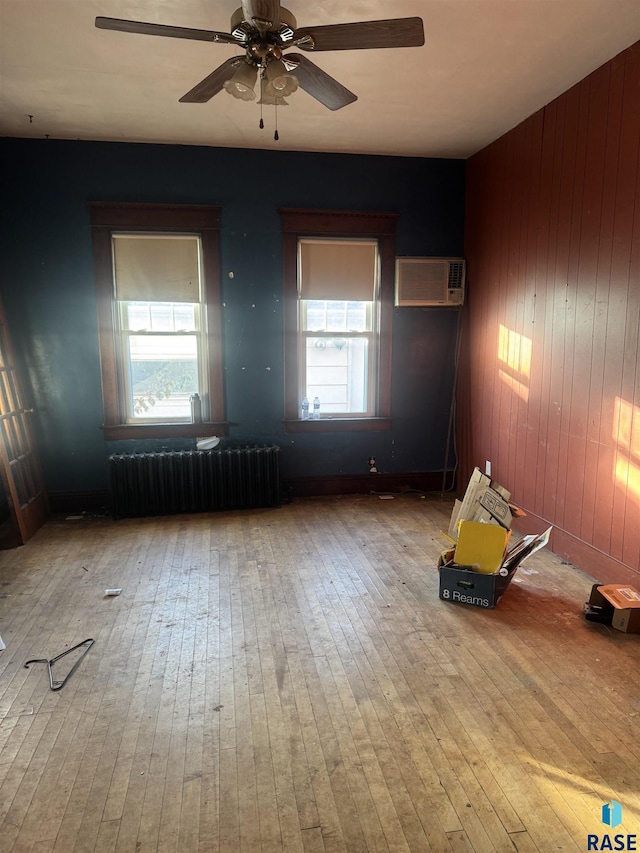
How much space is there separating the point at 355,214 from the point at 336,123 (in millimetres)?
867

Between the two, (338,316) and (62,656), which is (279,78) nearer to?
(338,316)

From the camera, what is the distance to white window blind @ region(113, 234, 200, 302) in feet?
15.3

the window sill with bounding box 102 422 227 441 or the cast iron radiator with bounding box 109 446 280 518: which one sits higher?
the window sill with bounding box 102 422 227 441

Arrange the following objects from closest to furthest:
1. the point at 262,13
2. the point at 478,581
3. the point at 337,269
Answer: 1. the point at 262,13
2. the point at 478,581
3. the point at 337,269

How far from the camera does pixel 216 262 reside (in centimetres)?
479

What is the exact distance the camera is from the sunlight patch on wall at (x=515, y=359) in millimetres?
4137

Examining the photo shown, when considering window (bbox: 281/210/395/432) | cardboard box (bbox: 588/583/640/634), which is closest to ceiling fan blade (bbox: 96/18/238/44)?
window (bbox: 281/210/395/432)

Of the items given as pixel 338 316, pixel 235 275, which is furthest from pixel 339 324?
pixel 235 275

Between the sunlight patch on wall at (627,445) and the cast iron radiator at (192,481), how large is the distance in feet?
9.01

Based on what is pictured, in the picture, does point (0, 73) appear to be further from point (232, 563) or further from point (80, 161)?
point (232, 563)

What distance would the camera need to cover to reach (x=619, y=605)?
2.79 m

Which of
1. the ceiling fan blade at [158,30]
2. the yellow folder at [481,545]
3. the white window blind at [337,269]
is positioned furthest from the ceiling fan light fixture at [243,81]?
the yellow folder at [481,545]

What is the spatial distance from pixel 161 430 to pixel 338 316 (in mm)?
1960

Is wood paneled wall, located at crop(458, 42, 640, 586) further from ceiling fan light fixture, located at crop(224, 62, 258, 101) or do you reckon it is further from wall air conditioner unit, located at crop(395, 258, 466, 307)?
ceiling fan light fixture, located at crop(224, 62, 258, 101)
